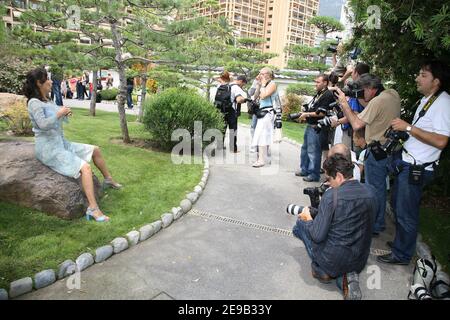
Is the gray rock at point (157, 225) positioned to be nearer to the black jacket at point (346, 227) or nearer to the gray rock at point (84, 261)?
the gray rock at point (84, 261)

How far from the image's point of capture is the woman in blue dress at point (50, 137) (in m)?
4.13

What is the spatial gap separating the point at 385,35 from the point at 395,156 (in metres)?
1.79

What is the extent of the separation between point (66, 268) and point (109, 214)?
3.94ft

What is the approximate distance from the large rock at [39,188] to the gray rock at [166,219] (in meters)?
0.97

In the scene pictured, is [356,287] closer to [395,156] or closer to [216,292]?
[216,292]

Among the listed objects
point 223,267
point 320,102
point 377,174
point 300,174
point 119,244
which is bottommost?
point 223,267

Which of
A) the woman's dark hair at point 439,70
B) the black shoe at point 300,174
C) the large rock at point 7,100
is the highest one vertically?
the woman's dark hair at point 439,70

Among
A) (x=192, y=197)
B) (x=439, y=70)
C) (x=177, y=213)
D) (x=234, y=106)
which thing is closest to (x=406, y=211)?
(x=439, y=70)

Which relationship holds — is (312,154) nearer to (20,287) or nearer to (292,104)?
(20,287)

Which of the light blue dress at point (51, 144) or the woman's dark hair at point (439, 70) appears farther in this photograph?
the light blue dress at point (51, 144)

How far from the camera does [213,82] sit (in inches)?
626

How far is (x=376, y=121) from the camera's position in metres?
3.95

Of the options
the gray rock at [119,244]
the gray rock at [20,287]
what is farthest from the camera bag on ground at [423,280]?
the gray rock at [20,287]
